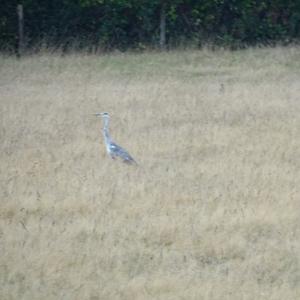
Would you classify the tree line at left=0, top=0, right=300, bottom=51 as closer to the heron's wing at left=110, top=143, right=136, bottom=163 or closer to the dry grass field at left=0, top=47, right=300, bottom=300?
the dry grass field at left=0, top=47, right=300, bottom=300

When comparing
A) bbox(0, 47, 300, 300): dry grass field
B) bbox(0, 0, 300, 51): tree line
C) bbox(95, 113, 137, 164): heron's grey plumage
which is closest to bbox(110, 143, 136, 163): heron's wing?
bbox(95, 113, 137, 164): heron's grey plumage

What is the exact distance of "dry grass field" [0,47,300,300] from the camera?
7.04 meters

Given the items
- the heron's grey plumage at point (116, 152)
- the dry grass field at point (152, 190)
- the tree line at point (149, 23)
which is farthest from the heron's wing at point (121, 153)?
the tree line at point (149, 23)

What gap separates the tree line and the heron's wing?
35.1 feet

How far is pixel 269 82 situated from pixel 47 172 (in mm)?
7306

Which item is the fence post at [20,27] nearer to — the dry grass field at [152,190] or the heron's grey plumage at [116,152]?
the dry grass field at [152,190]

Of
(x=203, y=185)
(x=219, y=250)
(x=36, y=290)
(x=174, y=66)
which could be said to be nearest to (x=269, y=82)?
(x=174, y=66)

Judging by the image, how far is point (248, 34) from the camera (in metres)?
22.3

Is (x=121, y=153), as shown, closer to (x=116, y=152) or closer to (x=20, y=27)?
(x=116, y=152)

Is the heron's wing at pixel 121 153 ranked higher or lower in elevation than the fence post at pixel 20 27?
higher

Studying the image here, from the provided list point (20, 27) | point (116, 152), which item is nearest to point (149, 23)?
point (20, 27)

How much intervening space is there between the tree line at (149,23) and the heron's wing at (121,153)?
10.7 m

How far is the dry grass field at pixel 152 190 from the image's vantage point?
704 centimetres

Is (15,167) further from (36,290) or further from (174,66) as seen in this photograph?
(174,66)
